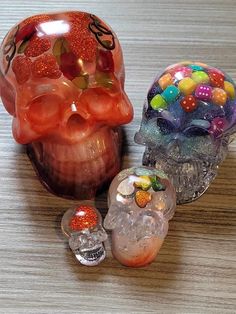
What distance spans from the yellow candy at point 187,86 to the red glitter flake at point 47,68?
0.13 meters

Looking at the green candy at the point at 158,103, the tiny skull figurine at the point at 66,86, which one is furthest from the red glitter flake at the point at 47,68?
the green candy at the point at 158,103

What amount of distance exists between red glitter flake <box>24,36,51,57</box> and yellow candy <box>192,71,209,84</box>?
157mm

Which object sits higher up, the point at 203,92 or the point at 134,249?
the point at 203,92

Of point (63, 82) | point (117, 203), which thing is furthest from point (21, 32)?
point (117, 203)

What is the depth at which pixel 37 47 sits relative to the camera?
63cm

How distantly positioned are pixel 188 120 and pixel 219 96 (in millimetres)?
43

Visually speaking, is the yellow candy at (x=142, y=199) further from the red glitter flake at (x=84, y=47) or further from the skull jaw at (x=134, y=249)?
the red glitter flake at (x=84, y=47)

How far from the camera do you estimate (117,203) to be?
0.61 meters

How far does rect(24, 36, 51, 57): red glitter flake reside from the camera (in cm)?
63

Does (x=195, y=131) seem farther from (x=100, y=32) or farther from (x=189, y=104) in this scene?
(x=100, y=32)

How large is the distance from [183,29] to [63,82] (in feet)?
1.16

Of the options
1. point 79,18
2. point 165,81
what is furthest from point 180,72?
point 79,18

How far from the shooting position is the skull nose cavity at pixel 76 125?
645 mm

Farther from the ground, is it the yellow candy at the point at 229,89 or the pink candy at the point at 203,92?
the pink candy at the point at 203,92
